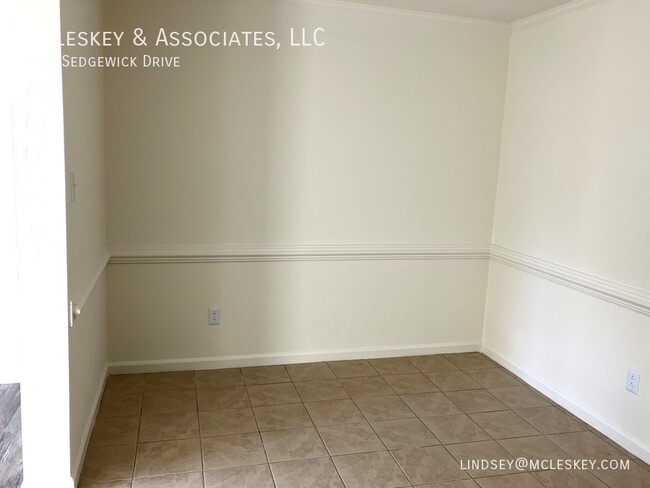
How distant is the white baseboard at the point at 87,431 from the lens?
2.19m

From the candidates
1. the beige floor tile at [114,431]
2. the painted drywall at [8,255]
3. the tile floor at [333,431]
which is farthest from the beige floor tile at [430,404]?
the painted drywall at [8,255]

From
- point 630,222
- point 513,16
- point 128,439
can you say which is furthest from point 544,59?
point 128,439

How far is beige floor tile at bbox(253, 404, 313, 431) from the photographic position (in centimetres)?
272

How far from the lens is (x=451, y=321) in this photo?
3779mm

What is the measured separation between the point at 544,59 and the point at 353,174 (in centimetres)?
131

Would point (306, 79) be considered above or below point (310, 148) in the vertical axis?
above

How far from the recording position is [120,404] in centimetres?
286

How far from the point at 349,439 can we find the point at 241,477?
Result: 58cm

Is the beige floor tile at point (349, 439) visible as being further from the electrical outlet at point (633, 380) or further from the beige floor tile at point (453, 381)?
the electrical outlet at point (633, 380)

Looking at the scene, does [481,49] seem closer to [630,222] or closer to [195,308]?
[630,222]

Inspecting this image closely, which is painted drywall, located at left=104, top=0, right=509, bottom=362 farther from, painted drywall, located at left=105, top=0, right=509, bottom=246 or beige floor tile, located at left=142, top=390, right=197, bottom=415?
beige floor tile, located at left=142, top=390, right=197, bottom=415

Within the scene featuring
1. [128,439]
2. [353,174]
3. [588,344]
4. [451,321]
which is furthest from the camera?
[451,321]

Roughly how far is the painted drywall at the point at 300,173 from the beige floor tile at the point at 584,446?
3.80 ft

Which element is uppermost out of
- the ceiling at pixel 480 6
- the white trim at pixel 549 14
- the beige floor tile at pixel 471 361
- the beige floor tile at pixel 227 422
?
the ceiling at pixel 480 6
